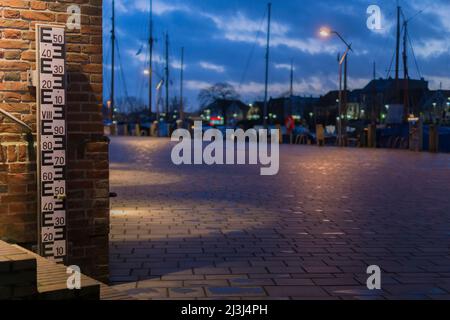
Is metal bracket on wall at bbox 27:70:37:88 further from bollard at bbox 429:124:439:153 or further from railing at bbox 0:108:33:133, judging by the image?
bollard at bbox 429:124:439:153

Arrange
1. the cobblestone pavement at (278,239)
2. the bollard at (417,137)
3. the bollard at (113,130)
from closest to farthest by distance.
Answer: the cobblestone pavement at (278,239) < the bollard at (417,137) < the bollard at (113,130)

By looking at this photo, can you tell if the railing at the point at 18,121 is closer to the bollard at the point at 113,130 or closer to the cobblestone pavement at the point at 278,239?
the cobblestone pavement at the point at 278,239

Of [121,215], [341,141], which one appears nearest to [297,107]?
[341,141]

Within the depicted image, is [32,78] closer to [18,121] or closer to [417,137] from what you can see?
[18,121]

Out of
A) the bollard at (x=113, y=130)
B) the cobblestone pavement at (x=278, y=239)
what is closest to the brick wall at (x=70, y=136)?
the cobblestone pavement at (x=278, y=239)

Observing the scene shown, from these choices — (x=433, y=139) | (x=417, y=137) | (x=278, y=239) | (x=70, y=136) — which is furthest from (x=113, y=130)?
(x=70, y=136)

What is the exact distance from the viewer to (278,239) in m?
7.68

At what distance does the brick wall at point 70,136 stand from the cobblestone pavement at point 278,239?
0.61 m

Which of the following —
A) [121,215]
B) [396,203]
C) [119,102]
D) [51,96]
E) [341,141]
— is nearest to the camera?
[51,96]

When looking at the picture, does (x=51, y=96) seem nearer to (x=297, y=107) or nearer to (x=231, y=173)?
(x=231, y=173)

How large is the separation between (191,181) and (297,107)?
125 meters

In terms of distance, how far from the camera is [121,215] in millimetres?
9461

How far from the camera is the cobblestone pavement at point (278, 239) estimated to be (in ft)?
18.0
